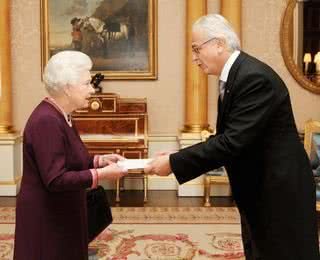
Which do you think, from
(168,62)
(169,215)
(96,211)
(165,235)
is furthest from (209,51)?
(168,62)

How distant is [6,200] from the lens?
7.61 meters

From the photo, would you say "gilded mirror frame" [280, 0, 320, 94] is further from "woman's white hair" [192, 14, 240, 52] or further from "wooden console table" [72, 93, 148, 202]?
"woman's white hair" [192, 14, 240, 52]

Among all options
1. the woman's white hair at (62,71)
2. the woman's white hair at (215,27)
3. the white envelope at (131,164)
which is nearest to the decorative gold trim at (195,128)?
the white envelope at (131,164)

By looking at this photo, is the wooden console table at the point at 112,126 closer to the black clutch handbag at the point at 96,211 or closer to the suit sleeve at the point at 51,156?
the black clutch handbag at the point at 96,211

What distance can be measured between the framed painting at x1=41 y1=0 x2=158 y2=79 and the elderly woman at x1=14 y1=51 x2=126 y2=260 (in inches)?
201

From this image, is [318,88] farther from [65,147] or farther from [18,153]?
[65,147]

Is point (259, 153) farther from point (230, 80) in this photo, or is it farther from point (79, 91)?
point (79, 91)

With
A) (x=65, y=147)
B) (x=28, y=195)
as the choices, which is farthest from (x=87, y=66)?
(x=28, y=195)

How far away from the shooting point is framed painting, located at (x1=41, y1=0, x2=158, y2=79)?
810cm

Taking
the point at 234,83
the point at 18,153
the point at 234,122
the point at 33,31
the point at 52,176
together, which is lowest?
the point at 18,153

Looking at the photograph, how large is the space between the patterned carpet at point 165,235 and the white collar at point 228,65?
2.41m

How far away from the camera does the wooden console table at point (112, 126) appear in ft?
24.4

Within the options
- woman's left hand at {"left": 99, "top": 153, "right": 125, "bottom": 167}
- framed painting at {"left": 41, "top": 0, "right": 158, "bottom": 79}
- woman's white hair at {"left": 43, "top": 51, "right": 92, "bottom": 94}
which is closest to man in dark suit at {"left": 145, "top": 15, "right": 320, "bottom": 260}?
woman's left hand at {"left": 99, "top": 153, "right": 125, "bottom": 167}

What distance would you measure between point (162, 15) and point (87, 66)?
5224mm
